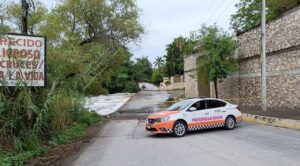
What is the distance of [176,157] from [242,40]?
18.0 m

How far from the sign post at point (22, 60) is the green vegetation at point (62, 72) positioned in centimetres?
35

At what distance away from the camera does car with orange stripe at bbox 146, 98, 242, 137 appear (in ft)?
43.0

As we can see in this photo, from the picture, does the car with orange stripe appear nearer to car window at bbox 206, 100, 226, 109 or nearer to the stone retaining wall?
car window at bbox 206, 100, 226, 109

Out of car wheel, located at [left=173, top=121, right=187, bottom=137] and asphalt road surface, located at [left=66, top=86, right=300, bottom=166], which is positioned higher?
car wheel, located at [left=173, top=121, right=187, bottom=137]

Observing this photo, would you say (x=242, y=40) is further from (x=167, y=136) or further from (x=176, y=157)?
(x=176, y=157)

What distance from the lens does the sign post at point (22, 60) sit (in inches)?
448

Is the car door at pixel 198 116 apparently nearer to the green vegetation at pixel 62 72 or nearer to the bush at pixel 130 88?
the green vegetation at pixel 62 72

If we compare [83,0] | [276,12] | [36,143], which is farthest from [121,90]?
[36,143]

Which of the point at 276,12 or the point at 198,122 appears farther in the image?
the point at 276,12

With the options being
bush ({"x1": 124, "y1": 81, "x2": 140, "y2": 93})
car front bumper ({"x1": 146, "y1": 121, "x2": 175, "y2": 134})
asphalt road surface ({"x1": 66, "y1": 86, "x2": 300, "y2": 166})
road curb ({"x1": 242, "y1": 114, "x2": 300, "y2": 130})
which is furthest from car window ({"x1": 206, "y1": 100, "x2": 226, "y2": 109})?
bush ({"x1": 124, "y1": 81, "x2": 140, "y2": 93})

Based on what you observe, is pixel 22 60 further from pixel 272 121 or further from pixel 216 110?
pixel 272 121

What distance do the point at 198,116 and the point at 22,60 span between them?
7.63m

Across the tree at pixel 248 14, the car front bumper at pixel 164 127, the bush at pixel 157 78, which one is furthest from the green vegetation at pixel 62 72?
the bush at pixel 157 78

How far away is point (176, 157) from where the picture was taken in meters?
8.85
